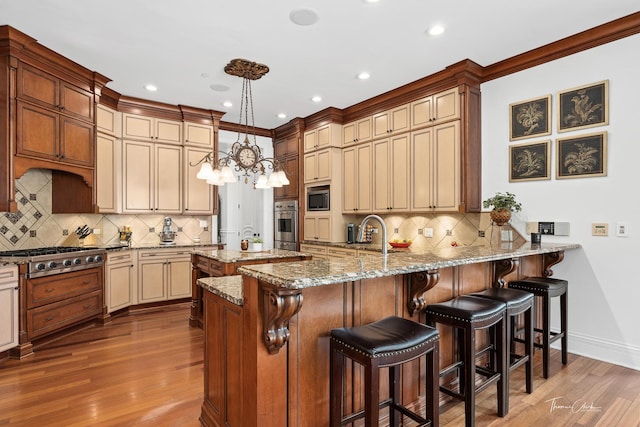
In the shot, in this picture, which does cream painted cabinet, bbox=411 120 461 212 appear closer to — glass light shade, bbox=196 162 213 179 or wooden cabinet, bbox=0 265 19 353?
glass light shade, bbox=196 162 213 179

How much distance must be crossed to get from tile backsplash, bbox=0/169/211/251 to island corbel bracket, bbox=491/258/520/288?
456 centimetres

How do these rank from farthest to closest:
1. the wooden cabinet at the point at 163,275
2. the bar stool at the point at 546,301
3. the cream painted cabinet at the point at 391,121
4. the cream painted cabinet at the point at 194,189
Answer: the cream painted cabinet at the point at 194,189 < the wooden cabinet at the point at 163,275 < the cream painted cabinet at the point at 391,121 < the bar stool at the point at 546,301

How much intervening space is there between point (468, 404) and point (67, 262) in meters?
3.94

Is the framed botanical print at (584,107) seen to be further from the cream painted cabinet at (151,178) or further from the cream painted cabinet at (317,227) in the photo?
the cream painted cabinet at (151,178)

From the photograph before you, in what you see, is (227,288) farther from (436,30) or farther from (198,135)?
(198,135)

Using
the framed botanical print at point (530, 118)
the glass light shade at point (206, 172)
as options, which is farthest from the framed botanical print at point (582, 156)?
the glass light shade at point (206, 172)

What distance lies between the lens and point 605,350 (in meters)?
3.04

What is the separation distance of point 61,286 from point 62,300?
15 cm

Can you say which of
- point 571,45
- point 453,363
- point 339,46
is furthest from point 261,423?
point 571,45

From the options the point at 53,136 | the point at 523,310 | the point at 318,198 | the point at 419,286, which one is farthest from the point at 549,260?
the point at 53,136

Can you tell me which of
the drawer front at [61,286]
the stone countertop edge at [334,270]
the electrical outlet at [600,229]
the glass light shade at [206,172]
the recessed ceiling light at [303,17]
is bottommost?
the drawer front at [61,286]

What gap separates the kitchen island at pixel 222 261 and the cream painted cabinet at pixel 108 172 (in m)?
1.38

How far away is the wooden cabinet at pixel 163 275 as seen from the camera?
4.72m

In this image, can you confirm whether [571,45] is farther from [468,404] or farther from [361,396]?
[361,396]
